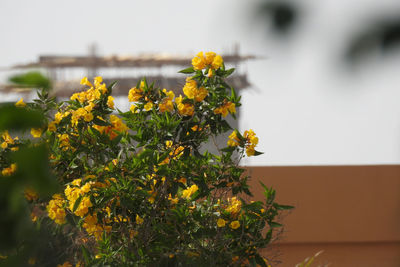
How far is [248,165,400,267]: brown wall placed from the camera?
5023 mm

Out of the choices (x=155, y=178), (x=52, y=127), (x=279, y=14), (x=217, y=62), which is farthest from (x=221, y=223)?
(x=279, y=14)

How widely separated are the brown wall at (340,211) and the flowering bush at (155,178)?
2.63 m

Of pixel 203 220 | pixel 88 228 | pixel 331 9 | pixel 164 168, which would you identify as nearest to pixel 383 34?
pixel 331 9

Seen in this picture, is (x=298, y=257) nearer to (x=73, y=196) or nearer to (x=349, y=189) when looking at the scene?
(x=349, y=189)

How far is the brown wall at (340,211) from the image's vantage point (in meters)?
5.02

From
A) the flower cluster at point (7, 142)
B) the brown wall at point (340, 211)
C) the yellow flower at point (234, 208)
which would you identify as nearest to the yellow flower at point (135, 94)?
the flower cluster at point (7, 142)

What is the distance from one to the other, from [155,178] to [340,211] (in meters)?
3.29

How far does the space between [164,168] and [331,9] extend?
1.43 meters

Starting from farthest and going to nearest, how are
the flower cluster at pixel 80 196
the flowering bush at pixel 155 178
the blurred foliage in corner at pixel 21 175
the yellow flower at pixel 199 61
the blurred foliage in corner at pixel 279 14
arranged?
the yellow flower at pixel 199 61 → the flowering bush at pixel 155 178 → the flower cluster at pixel 80 196 → the blurred foliage in corner at pixel 279 14 → the blurred foliage in corner at pixel 21 175

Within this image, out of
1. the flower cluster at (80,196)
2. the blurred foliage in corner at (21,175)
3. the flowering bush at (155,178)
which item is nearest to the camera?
the blurred foliage in corner at (21,175)

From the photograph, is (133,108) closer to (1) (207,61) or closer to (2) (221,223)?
(1) (207,61)

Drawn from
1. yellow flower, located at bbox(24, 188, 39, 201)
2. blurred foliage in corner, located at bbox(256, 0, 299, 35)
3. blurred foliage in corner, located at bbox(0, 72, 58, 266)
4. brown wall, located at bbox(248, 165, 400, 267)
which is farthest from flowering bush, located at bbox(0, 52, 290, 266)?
brown wall, located at bbox(248, 165, 400, 267)

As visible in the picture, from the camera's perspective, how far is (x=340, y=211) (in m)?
5.08

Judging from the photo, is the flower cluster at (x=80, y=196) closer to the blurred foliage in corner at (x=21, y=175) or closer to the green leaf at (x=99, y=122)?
the green leaf at (x=99, y=122)
